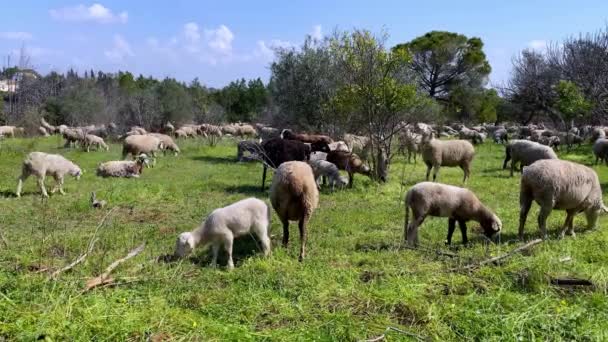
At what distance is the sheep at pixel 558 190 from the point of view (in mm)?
8961

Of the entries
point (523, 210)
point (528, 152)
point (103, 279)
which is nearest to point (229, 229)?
point (103, 279)

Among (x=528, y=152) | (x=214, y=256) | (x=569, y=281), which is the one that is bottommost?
(x=214, y=256)

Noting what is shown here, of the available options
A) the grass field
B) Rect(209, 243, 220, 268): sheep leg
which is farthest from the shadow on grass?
Rect(209, 243, 220, 268): sheep leg

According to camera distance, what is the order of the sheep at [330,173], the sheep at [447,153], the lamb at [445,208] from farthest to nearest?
the sheep at [447,153] < the sheep at [330,173] < the lamb at [445,208]

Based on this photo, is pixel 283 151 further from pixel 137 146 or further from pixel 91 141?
pixel 91 141

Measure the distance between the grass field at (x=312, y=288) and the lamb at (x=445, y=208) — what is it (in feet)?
1.30

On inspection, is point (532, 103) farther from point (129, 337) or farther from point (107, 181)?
point (129, 337)

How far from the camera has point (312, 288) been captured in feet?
20.5

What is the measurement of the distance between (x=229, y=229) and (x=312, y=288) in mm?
2295

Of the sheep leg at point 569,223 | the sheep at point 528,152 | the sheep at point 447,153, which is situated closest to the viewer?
the sheep leg at point 569,223

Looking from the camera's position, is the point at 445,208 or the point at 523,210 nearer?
the point at 445,208

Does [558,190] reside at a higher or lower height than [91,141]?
higher

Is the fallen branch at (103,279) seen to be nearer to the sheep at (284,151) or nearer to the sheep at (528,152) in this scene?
the sheep at (284,151)

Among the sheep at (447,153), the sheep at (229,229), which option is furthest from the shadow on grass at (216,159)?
the sheep at (229,229)
